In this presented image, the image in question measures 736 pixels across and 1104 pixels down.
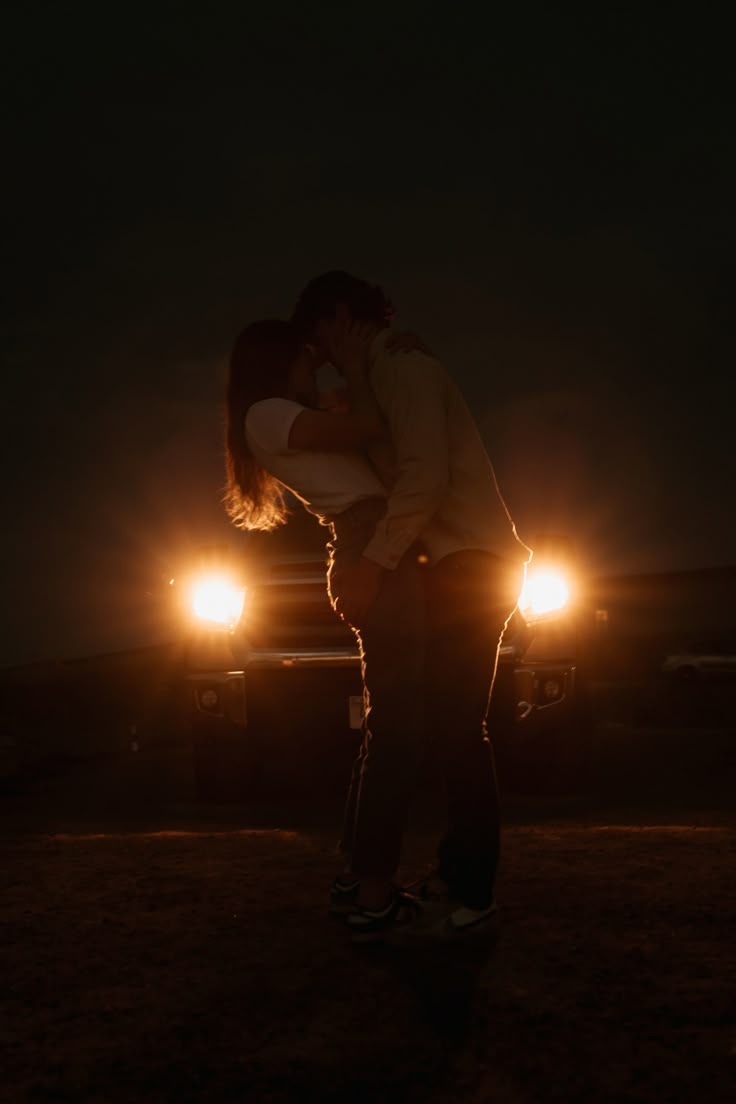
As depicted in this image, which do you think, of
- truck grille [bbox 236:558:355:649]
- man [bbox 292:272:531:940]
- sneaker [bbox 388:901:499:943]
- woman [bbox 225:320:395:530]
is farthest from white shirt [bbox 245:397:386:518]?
truck grille [bbox 236:558:355:649]

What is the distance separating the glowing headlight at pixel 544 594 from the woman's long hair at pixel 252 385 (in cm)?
277

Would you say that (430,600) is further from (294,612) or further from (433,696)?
(294,612)

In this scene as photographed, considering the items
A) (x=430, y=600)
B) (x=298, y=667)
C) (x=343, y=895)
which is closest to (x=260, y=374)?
(x=430, y=600)

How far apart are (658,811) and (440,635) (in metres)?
3.48

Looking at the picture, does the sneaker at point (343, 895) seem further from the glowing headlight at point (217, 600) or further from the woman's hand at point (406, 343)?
the glowing headlight at point (217, 600)

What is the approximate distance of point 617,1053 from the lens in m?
2.00

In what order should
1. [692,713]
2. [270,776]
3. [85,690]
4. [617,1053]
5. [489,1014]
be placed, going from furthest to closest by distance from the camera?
[85,690], [692,713], [270,776], [489,1014], [617,1053]

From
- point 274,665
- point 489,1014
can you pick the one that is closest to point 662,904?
point 489,1014

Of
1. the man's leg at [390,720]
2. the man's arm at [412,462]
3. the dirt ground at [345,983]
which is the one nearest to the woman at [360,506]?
the man's leg at [390,720]

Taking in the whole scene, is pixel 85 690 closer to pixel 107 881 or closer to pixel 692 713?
pixel 692 713

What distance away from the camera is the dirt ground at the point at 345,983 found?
193 cm

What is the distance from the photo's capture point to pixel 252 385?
301 cm

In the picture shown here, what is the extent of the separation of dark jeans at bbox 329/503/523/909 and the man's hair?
20.4 inches

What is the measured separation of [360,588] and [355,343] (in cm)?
67
